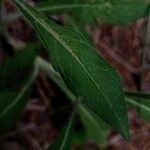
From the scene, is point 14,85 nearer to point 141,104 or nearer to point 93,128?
point 93,128

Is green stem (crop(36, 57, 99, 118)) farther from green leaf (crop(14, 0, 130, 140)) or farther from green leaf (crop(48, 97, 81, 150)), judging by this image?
green leaf (crop(14, 0, 130, 140))

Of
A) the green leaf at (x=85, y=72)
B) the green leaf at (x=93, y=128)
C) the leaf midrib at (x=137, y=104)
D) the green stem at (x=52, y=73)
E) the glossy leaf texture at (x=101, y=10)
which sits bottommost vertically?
the green leaf at (x=93, y=128)

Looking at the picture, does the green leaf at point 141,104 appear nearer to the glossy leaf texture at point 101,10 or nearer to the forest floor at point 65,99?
the glossy leaf texture at point 101,10

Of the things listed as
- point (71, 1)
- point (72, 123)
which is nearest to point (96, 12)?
point (71, 1)

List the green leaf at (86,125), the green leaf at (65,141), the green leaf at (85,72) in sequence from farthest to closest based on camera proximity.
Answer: the green leaf at (86,125) < the green leaf at (65,141) < the green leaf at (85,72)

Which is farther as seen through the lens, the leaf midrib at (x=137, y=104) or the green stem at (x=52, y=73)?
the green stem at (x=52, y=73)

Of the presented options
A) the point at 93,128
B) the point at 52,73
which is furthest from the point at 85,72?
the point at 93,128

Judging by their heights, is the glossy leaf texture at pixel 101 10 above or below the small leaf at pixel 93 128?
above

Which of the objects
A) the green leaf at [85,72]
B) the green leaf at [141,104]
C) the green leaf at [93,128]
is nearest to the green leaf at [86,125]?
the green leaf at [93,128]
